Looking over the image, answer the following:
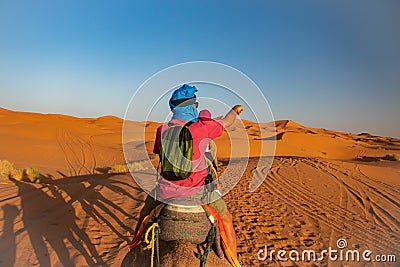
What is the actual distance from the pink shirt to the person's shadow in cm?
365

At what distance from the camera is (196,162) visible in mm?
2824

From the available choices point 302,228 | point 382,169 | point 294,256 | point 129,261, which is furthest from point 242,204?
point 382,169

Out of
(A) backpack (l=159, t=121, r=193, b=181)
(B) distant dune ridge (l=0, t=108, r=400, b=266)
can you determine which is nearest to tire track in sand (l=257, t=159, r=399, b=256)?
(B) distant dune ridge (l=0, t=108, r=400, b=266)

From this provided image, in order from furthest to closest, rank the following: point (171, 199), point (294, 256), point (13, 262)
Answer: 1. point (294, 256)
2. point (13, 262)
3. point (171, 199)

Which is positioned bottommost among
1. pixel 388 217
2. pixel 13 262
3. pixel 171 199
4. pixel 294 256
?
pixel 13 262

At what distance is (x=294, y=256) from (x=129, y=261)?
4146 millimetres

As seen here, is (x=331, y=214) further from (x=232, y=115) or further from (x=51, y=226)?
(x=51, y=226)

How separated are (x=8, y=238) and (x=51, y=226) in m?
0.92

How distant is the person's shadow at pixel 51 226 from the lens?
6.00 metres

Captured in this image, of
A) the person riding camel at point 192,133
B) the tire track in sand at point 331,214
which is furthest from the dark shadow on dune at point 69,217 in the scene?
the tire track in sand at point 331,214

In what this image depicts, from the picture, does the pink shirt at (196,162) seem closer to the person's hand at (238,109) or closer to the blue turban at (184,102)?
the blue turban at (184,102)

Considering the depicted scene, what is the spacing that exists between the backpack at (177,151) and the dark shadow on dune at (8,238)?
4.46 meters

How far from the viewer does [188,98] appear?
9.27 feet

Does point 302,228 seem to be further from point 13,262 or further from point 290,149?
point 290,149
